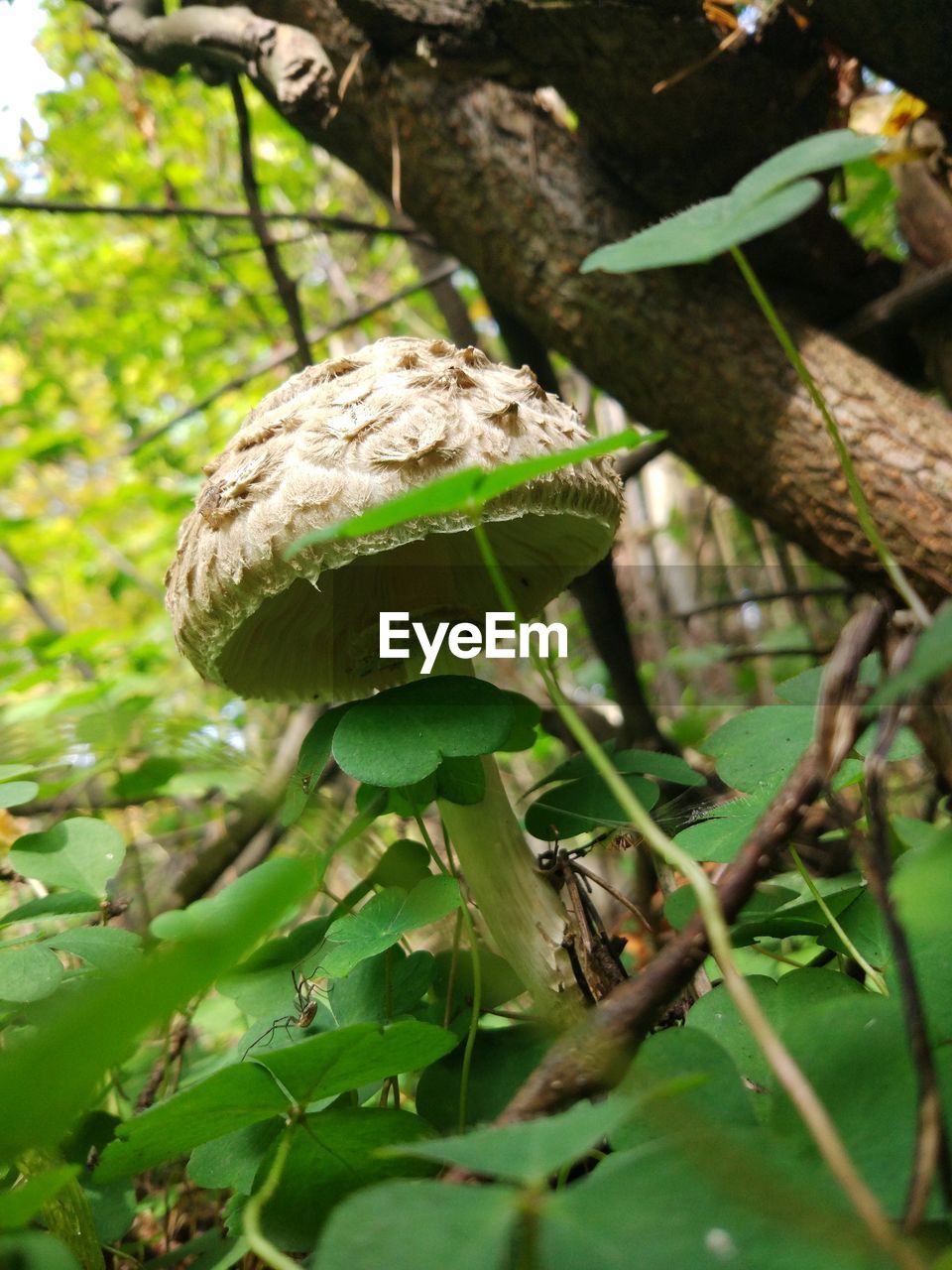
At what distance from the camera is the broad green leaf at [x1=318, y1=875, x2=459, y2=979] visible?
0.92m

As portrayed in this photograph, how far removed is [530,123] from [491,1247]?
196 cm

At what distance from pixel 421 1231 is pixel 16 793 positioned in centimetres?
90

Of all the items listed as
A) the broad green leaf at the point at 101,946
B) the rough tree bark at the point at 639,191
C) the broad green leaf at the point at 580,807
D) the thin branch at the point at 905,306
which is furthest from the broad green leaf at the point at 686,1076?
the thin branch at the point at 905,306

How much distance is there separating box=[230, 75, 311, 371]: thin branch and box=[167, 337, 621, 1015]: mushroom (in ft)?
3.52

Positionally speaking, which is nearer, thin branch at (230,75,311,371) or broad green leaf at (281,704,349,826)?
broad green leaf at (281,704,349,826)

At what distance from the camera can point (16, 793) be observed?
3.67 ft

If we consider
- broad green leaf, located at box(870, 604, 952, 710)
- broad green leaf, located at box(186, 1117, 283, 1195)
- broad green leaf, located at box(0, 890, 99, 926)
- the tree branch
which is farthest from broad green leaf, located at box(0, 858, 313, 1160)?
the tree branch

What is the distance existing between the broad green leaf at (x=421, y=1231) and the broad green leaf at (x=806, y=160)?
0.78m

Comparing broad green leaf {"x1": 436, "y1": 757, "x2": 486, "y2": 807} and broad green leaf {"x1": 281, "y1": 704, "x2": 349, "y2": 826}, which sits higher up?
broad green leaf {"x1": 281, "y1": 704, "x2": 349, "y2": 826}

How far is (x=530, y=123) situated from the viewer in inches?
71.5

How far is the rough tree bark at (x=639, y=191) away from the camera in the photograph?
1.63m

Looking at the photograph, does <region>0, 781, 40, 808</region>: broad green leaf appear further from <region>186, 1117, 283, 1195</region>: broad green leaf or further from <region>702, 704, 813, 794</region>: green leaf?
<region>702, 704, 813, 794</region>: green leaf

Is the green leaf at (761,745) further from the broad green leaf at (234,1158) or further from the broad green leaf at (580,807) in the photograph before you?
the broad green leaf at (234,1158)

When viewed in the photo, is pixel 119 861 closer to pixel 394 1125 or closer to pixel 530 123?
pixel 394 1125
